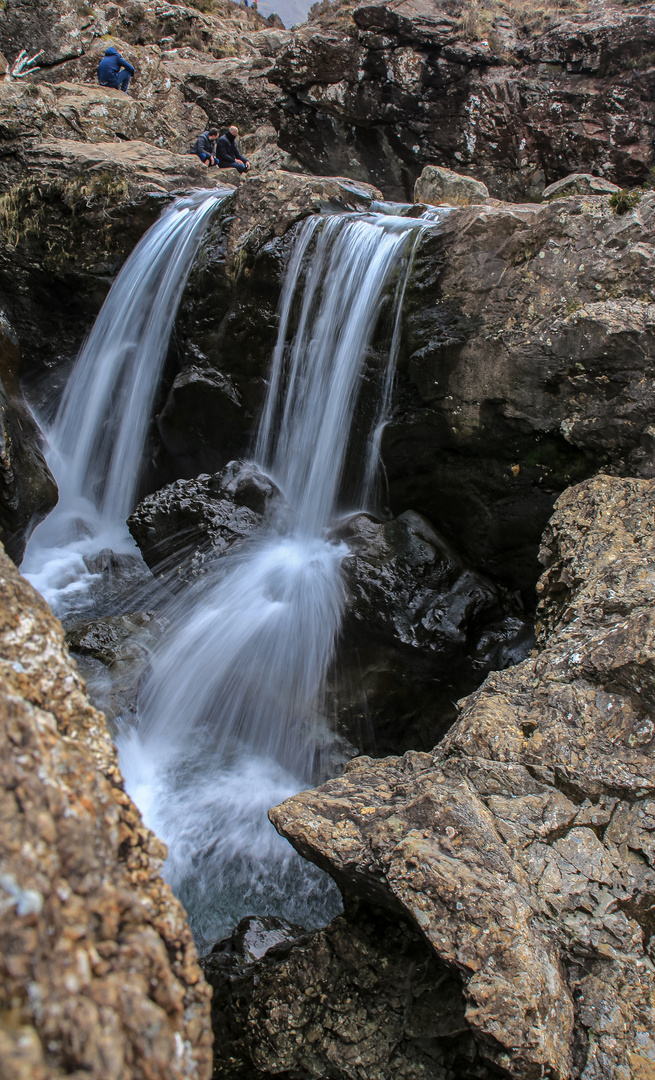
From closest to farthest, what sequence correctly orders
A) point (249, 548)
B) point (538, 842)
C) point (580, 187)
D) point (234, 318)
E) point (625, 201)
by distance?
point (538, 842)
point (625, 201)
point (249, 548)
point (234, 318)
point (580, 187)

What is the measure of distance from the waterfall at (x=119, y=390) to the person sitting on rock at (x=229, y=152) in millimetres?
4529

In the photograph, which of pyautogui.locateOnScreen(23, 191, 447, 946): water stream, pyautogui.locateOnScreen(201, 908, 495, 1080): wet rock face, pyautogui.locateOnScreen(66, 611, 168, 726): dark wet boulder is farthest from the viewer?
pyautogui.locateOnScreen(66, 611, 168, 726): dark wet boulder

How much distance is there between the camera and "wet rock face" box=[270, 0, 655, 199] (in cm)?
1366

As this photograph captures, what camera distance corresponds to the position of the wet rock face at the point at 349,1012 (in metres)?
2.57

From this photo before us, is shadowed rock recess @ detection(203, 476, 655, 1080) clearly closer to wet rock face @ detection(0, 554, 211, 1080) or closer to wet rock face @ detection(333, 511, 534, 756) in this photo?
wet rock face @ detection(0, 554, 211, 1080)

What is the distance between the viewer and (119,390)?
8781 mm

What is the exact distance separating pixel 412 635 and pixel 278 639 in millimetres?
1157

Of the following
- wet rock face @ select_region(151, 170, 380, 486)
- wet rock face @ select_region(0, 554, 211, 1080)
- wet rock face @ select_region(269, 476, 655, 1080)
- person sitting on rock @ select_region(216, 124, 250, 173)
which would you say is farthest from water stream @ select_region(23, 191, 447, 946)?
person sitting on rock @ select_region(216, 124, 250, 173)

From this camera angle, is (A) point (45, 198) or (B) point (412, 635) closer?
(B) point (412, 635)

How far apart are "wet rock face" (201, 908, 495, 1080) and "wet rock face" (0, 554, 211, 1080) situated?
1.57 metres

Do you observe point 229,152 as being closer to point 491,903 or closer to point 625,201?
point 625,201

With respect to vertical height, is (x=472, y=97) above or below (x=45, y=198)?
above

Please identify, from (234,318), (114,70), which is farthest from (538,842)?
(114,70)

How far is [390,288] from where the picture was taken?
6.56 meters
